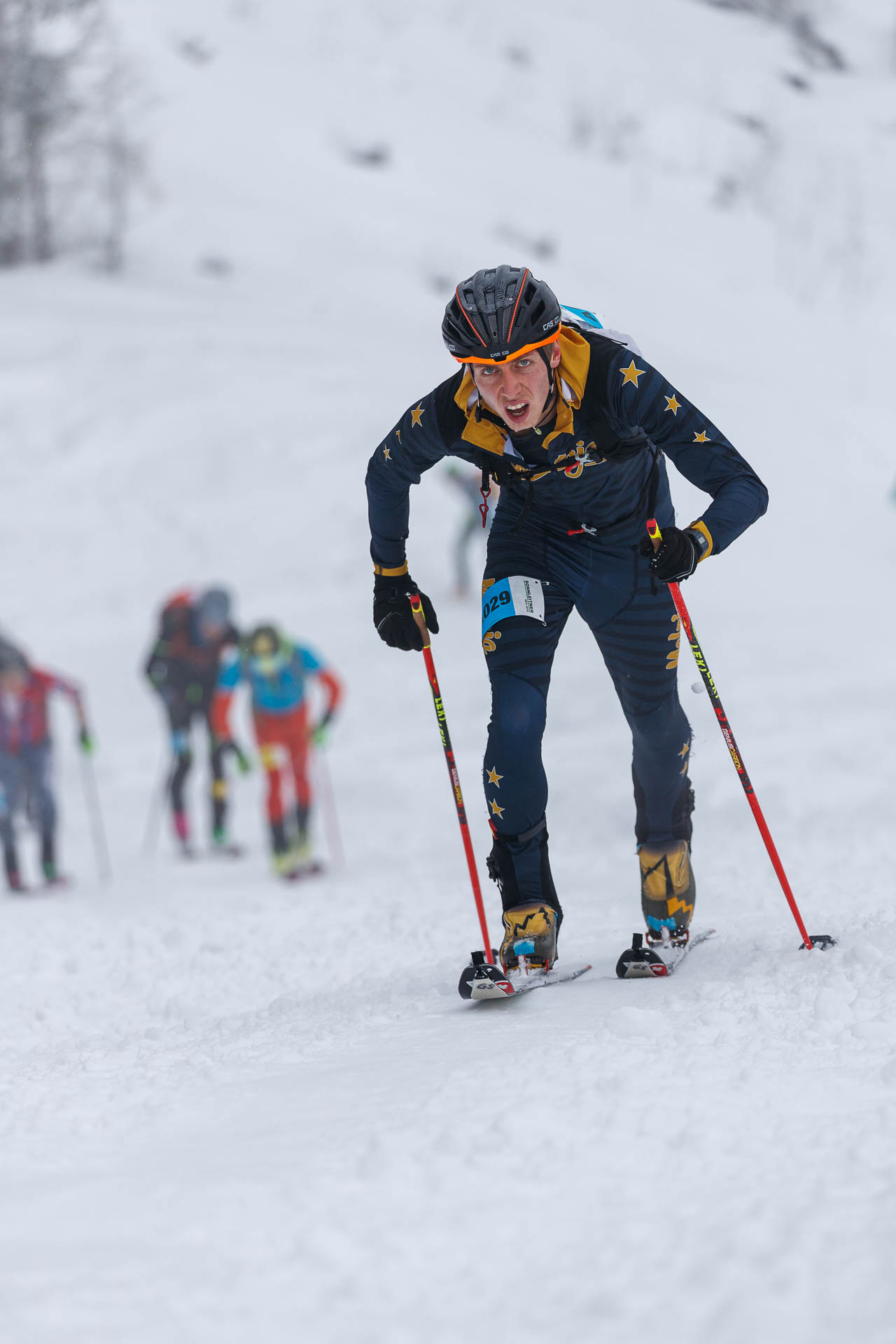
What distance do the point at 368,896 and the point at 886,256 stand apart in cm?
2867

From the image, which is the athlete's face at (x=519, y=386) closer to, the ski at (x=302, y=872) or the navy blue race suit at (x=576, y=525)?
the navy blue race suit at (x=576, y=525)

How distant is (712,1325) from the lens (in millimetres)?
1763

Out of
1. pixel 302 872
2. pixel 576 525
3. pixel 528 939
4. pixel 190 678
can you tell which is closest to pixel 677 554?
pixel 576 525

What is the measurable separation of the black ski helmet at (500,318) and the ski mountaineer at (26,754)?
633 cm

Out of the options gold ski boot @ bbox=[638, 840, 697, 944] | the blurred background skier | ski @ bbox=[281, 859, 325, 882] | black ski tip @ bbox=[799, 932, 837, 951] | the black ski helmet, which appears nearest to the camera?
the black ski helmet

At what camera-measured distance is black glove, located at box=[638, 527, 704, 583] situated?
11.2 feet

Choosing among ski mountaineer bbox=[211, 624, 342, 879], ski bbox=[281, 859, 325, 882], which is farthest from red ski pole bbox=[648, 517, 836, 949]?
ski mountaineer bbox=[211, 624, 342, 879]

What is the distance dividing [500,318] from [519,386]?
0.64ft

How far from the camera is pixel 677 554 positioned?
342 centimetres

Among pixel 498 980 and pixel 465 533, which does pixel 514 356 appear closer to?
pixel 498 980

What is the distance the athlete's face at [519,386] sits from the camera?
3457 millimetres

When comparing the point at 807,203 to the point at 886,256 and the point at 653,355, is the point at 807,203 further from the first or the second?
the point at 653,355

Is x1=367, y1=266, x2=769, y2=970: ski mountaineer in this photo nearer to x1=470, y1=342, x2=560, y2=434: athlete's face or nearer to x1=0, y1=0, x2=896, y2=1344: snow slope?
x1=470, y1=342, x2=560, y2=434: athlete's face

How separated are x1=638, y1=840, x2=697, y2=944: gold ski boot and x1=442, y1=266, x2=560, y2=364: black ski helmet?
5.79 feet
